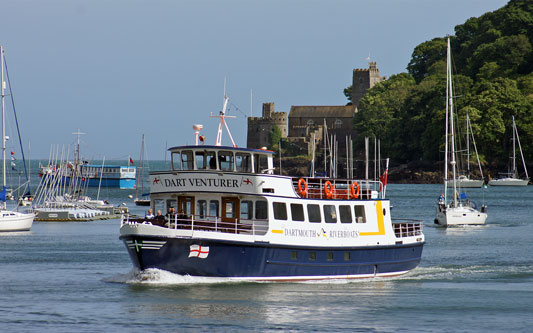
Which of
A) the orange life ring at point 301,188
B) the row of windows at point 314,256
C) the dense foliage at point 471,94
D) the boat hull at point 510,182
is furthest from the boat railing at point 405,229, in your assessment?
the boat hull at point 510,182

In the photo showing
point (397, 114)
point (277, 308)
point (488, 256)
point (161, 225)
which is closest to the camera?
point (277, 308)

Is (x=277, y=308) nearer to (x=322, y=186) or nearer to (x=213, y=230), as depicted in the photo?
(x=213, y=230)

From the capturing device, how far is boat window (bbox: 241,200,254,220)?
31.3m

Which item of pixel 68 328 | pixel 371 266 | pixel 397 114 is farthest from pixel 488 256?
pixel 397 114

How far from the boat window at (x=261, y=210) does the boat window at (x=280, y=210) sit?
1.06 feet

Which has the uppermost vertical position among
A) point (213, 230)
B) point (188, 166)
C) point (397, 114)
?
point (397, 114)

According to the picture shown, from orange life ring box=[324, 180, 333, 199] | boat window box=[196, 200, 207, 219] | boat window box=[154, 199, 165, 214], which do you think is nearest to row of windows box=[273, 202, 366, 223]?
orange life ring box=[324, 180, 333, 199]

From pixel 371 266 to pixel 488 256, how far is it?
13860mm

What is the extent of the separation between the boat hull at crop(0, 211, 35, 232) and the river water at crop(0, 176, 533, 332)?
59.6ft

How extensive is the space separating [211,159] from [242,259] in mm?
3835

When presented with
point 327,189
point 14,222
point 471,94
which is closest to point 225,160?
point 327,189

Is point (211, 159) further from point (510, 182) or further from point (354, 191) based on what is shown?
point (510, 182)

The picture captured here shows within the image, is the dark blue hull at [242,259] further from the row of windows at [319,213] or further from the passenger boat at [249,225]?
the row of windows at [319,213]

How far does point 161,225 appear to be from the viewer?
1182 inches
